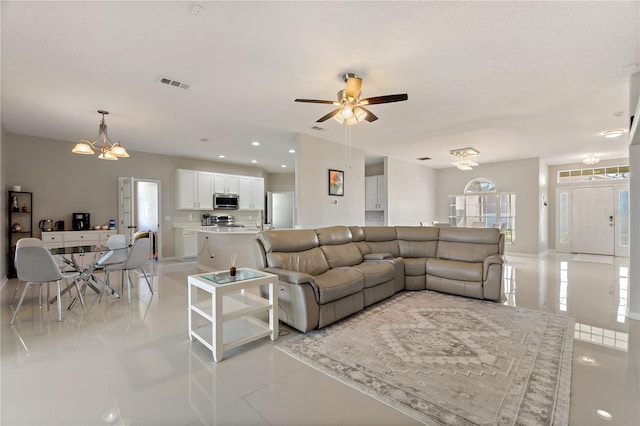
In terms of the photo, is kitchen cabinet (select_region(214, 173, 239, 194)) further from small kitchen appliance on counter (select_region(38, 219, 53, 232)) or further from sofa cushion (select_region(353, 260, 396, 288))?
sofa cushion (select_region(353, 260, 396, 288))

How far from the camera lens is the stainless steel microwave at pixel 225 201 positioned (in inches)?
316

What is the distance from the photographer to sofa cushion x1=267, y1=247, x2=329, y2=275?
3.43 m

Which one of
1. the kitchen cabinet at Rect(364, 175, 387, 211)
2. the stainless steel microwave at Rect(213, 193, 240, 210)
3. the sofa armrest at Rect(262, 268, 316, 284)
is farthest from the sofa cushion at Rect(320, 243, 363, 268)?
the stainless steel microwave at Rect(213, 193, 240, 210)

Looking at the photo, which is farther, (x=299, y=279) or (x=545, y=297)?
(x=545, y=297)

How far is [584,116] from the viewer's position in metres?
4.52

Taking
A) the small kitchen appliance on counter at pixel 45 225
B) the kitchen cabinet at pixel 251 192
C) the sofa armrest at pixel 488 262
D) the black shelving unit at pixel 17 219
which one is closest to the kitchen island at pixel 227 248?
the kitchen cabinet at pixel 251 192

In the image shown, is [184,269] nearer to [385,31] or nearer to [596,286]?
[385,31]

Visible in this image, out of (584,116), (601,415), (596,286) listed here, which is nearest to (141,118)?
(601,415)

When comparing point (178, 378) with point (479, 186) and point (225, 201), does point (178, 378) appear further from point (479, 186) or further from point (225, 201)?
point (479, 186)

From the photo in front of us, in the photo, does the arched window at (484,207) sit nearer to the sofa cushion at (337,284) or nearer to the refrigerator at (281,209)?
the refrigerator at (281,209)

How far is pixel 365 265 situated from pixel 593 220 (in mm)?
8410

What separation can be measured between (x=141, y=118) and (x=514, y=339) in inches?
224

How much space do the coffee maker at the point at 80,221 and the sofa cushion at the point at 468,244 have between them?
708 centimetres

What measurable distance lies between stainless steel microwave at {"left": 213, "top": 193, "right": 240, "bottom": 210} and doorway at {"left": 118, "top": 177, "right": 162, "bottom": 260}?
139 cm
